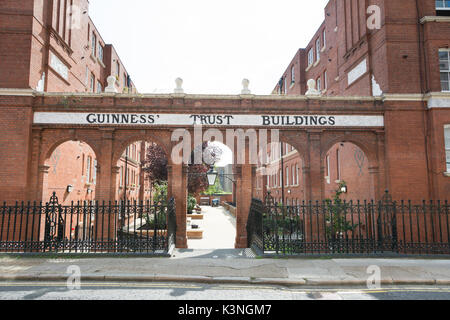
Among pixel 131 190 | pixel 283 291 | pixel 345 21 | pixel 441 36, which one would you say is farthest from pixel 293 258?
pixel 131 190

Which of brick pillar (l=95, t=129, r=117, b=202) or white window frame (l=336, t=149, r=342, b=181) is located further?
white window frame (l=336, t=149, r=342, b=181)

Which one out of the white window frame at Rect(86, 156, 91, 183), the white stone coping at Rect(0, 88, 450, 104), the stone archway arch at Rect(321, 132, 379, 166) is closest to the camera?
the white stone coping at Rect(0, 88, 450, 104)

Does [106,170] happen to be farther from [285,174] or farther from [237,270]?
[285,174]

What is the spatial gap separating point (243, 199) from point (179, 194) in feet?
9.30

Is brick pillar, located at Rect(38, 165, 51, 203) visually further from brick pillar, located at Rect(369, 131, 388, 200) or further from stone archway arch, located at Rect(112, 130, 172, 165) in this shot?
brick pillar, located at Rect(369, 131, 388, 200)

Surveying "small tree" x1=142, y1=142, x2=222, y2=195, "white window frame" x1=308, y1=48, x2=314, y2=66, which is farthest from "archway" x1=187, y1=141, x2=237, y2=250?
"white window frame" x1=308, y1=48, x2=314, y2=66

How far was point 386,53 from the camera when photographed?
13.4 m

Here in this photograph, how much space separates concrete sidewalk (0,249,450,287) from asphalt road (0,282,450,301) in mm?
290

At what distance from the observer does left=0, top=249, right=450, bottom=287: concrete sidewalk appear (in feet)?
24.5

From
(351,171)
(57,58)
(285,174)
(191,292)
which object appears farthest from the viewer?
(285,174)

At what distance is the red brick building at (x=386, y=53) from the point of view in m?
13.3

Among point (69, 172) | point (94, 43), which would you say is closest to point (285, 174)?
point (69, 172)

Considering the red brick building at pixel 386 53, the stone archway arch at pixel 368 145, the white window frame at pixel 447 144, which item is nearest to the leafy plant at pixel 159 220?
the stone archway arch at pixel 368 145
